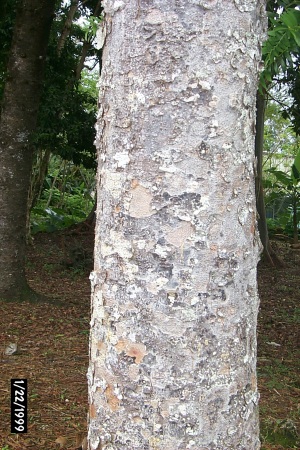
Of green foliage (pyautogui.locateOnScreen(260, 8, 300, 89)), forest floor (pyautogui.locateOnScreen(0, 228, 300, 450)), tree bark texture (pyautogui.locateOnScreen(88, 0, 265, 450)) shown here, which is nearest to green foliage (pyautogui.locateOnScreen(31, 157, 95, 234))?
forest floor (pyautogui.locateOnScreen(0, 228, 300, 450))

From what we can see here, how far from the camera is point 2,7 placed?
7469mm

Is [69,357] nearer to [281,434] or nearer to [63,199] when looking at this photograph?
[281,434]

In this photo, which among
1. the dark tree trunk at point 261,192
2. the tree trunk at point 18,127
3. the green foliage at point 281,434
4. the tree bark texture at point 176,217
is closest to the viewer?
the tree bark texture at point 176,217

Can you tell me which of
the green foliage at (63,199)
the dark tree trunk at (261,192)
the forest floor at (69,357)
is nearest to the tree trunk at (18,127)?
the forest floor at (69,357)

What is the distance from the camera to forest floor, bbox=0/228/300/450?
3.18m

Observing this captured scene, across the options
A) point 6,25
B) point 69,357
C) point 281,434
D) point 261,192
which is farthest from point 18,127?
point 261,192

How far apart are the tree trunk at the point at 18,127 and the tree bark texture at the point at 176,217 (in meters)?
4.51

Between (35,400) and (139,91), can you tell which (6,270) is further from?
(139,91)

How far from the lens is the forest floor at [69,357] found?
125 inches

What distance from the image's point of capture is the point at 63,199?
14844 millimetres

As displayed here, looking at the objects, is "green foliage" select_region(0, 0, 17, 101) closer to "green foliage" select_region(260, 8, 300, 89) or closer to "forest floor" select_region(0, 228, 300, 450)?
"forest floor" select_region(0, 228, 300, 450)

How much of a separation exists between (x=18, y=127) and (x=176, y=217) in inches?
190

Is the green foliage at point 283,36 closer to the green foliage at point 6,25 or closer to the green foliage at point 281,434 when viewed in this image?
the green foliage at point 281,434

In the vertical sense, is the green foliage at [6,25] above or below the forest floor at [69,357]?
above
